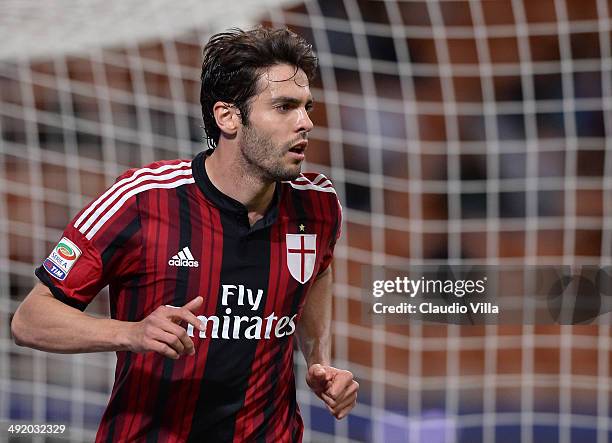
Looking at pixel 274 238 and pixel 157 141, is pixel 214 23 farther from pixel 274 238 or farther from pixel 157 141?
pixel 274 238

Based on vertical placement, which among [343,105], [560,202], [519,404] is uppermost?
[343,105]

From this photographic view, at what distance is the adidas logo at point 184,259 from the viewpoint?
74.0 inches

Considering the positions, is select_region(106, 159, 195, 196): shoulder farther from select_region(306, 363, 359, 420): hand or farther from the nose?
select_region(306, 363, 359, 420): hand

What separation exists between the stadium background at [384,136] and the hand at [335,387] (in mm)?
1390

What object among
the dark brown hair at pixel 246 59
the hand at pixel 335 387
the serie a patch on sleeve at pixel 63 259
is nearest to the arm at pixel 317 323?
the hand at pixel 335 387

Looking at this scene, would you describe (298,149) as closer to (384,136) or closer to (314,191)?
(314,191)

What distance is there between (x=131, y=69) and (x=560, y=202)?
5.28 ft

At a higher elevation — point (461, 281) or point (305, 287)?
point (461, 281)

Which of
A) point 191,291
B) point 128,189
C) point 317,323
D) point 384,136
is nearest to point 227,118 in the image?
point 128,189

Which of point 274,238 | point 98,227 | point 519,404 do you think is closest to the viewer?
point 98,227

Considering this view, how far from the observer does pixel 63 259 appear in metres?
1.78

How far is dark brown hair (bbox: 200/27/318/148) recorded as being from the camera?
1.95 metres

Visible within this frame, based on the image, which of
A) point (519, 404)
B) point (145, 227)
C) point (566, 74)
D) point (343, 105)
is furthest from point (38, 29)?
point (519, 404)

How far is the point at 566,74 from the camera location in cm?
321
